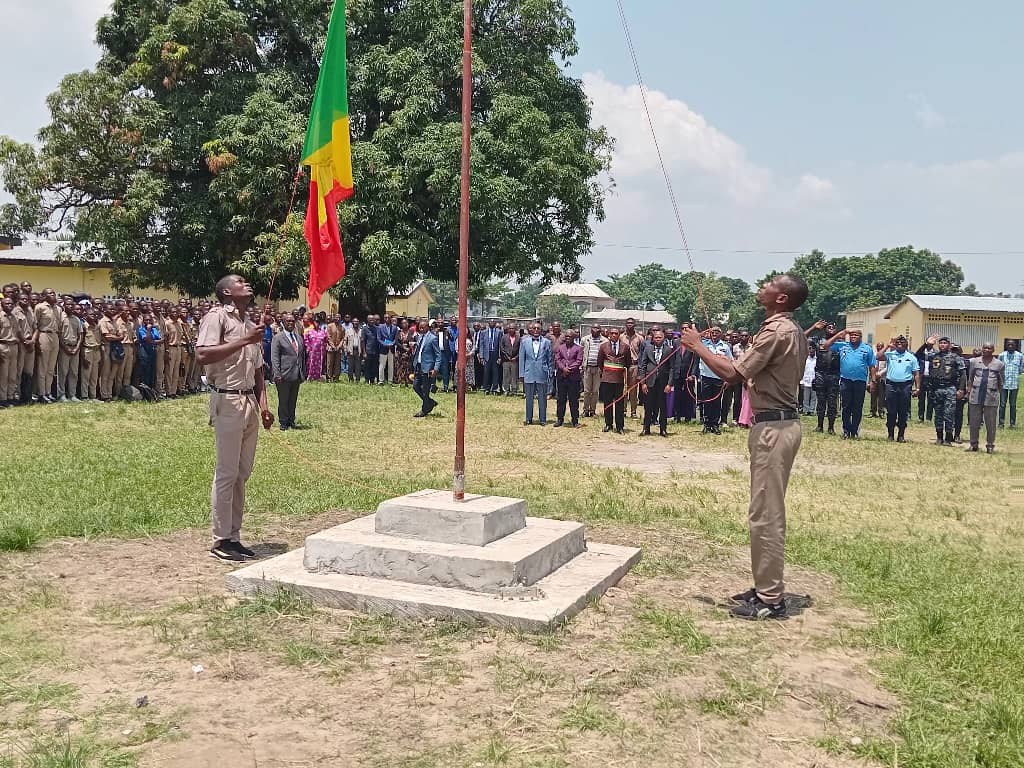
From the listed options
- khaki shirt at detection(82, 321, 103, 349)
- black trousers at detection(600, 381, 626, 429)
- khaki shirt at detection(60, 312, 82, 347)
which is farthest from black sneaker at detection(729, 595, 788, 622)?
khaki shirt at detection(82, 321, 103, 349)

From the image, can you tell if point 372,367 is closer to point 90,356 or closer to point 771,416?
point 90,356

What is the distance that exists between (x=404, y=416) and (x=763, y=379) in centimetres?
1177

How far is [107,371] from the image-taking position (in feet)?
57.5

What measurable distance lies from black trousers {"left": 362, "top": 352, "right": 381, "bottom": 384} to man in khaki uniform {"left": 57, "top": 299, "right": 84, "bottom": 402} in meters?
8.00

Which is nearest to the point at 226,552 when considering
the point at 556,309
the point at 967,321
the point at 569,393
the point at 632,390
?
the point at 569,393

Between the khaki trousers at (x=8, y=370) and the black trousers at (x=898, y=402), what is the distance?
15360 mm

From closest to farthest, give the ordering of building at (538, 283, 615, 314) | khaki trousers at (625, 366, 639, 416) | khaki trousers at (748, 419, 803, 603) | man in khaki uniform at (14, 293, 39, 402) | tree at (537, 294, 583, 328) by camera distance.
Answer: khaki trousers at (748, 419, 803, 603)
man in khaki uniform at (14, 293, 39, 402)
khaki trousers at (625, 366, 639, 416)
tree at (537, 294, 583, 328)
building at (538, 283, 615, 314)

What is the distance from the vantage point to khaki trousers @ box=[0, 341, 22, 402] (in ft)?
50.4

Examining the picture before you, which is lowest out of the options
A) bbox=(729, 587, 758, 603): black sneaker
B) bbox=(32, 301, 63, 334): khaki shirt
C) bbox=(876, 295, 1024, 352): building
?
bbox=(729, 587, 758, 603): black sneaker

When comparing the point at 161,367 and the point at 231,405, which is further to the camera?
the point at 161,367

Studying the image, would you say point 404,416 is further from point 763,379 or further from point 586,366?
point 763,379

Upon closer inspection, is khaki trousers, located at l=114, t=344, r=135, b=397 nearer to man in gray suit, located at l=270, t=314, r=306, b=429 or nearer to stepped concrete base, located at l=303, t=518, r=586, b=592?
man in gray suit, located at l=270, t=314, r=306, b=429

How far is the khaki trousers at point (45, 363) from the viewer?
1621 cm

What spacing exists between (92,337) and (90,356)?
39cm
